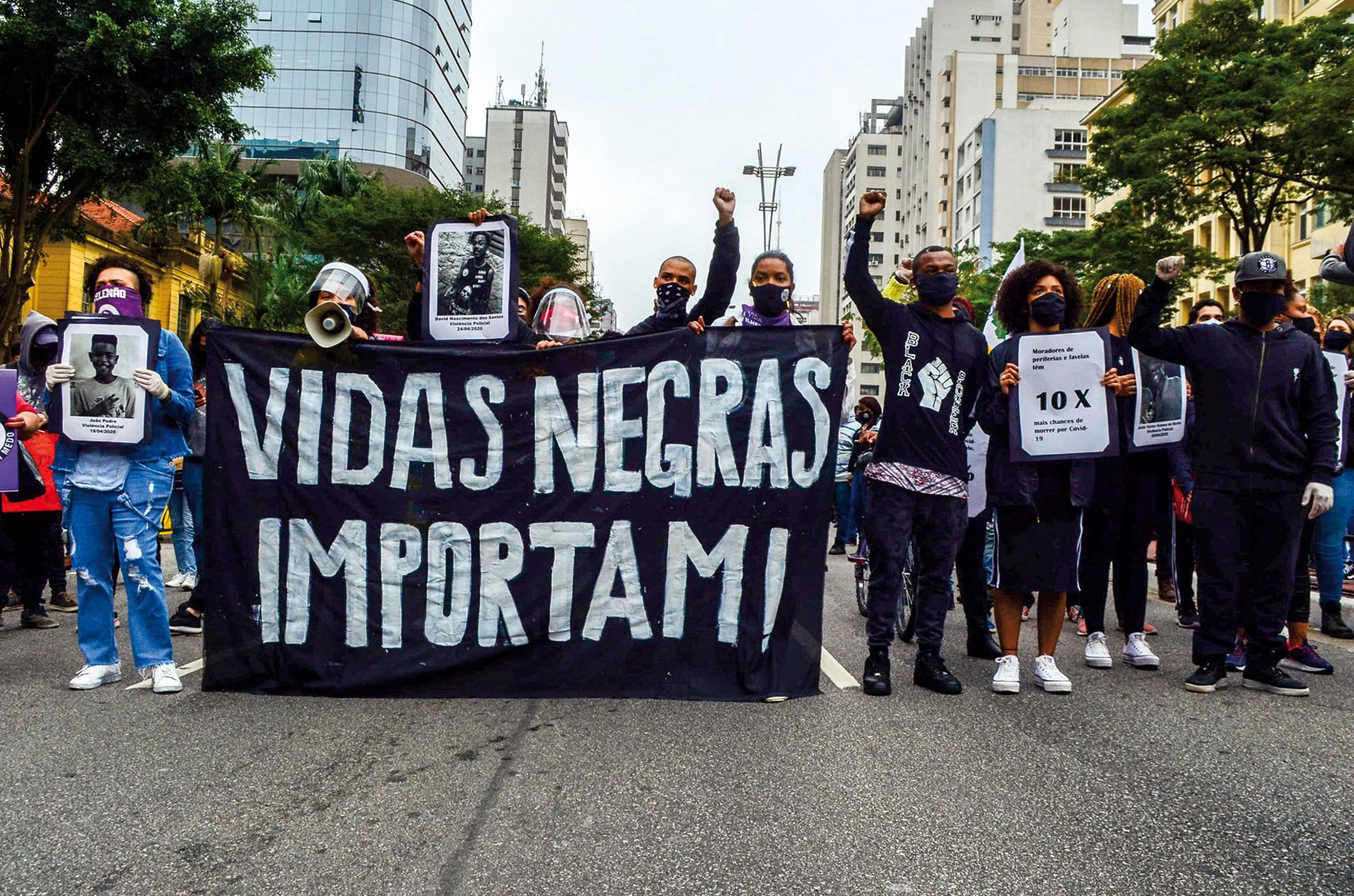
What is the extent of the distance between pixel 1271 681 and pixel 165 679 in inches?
205

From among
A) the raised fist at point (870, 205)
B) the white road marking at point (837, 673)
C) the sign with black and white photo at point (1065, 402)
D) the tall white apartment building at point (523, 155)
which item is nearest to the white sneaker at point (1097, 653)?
the sign with black and white photo at point (1065, 402)

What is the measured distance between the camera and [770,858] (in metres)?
3.13

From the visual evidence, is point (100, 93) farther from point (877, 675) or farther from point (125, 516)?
point (877, 675)

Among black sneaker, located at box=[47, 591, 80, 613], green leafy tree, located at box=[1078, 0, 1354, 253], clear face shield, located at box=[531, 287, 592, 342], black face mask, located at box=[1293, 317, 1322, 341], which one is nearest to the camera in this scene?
clear face shield, located at box=[531, 287, 592, 342]

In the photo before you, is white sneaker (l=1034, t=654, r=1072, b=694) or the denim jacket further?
white sneaker (l=1034, t=654, r=1072, b=694)

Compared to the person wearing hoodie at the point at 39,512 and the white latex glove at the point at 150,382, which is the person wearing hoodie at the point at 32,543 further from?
the white latex glove at the point at 150,382

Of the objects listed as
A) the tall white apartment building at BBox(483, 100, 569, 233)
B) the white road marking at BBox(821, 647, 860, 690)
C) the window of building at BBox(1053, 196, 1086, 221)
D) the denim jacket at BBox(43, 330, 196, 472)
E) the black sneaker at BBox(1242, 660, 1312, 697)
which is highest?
the tall white apartment building at BBox(483, 100, 569, 233)

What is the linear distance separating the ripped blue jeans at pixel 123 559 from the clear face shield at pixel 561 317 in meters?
2.00

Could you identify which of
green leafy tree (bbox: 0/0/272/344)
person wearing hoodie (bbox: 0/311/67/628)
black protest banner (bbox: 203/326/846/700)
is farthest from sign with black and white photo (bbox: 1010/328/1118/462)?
green leafy tree (bbox: 0/0/272/344)

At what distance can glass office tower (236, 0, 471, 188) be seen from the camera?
73.4m

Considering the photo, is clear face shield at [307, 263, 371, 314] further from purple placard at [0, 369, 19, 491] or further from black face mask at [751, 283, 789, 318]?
black face mask at [751, 283, 789, 318]

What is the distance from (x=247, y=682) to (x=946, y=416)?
3.39m

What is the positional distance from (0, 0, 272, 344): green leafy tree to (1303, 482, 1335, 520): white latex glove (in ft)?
55.9

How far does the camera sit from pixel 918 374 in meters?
5.27
